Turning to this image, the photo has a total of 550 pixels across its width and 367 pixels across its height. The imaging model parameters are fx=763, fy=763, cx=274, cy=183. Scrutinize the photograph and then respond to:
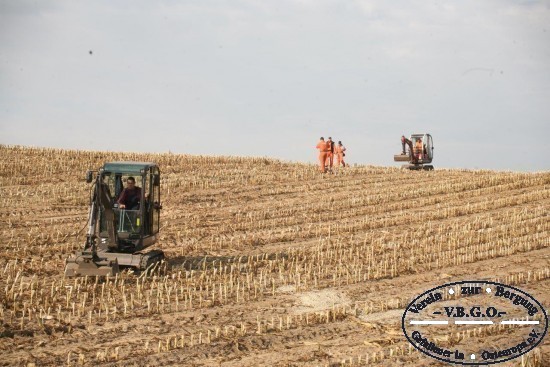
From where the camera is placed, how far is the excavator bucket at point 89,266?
1487 cm

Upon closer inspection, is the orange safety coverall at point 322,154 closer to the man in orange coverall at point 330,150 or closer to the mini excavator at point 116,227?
the man in orange coverall at point 330,150

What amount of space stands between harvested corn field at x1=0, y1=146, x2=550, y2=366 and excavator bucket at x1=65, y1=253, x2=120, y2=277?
0.65 ft

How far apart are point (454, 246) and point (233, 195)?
35.2ft

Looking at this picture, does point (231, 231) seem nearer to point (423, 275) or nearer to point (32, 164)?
point (423, 275)

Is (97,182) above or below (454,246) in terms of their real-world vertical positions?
above

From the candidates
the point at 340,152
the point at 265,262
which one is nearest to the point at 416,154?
the point at 340,152

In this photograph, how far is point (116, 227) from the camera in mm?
15539

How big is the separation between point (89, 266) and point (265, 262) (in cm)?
438

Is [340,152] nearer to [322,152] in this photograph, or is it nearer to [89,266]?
[322,152]

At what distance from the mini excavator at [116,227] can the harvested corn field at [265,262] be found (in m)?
0.30

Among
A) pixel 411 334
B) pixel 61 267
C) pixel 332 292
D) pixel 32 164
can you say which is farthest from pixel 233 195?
pixel 411 334

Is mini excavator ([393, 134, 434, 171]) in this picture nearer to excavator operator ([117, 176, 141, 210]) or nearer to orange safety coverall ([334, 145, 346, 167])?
orange safety coverall ([334, 145, 346, 167])

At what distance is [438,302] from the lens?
14.2m

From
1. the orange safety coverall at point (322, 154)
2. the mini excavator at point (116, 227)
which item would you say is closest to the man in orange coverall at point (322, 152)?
the orange safety coverall at point (322, 154)
